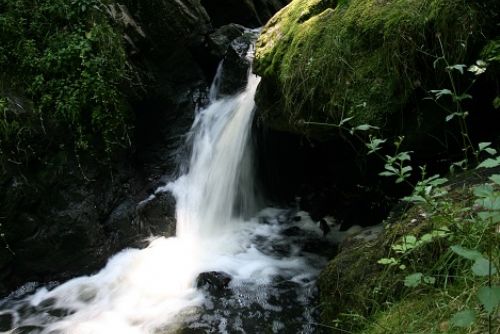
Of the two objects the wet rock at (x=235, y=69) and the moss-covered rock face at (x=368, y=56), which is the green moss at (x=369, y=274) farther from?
the wet rock at (x=235, y=69)

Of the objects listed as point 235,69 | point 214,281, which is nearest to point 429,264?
point 214,281

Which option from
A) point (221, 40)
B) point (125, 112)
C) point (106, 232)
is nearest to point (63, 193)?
point (106, 232)

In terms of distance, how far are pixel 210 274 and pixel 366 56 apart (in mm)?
2378

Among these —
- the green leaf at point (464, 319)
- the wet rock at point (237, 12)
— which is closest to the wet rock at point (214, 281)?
the green leaf at point (464, 319)

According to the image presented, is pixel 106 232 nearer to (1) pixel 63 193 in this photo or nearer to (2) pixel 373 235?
(1) pixel 63 193

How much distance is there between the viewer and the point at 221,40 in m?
7.56

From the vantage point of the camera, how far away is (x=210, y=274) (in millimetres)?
4379

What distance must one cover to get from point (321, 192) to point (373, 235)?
1.77 m

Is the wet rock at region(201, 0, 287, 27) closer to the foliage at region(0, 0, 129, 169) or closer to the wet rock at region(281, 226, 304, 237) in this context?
the foliage at region(0, 0, 129, 169)

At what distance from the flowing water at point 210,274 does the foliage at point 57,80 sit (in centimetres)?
128

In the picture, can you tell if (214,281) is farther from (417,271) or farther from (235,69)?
(235,69)

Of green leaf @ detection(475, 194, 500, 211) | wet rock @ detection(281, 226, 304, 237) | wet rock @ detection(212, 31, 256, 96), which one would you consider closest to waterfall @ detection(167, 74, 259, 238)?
wet rock @ detection(212, 31, 256, 96)

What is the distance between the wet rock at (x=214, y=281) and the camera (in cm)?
424

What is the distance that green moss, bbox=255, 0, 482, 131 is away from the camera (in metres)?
3.21
